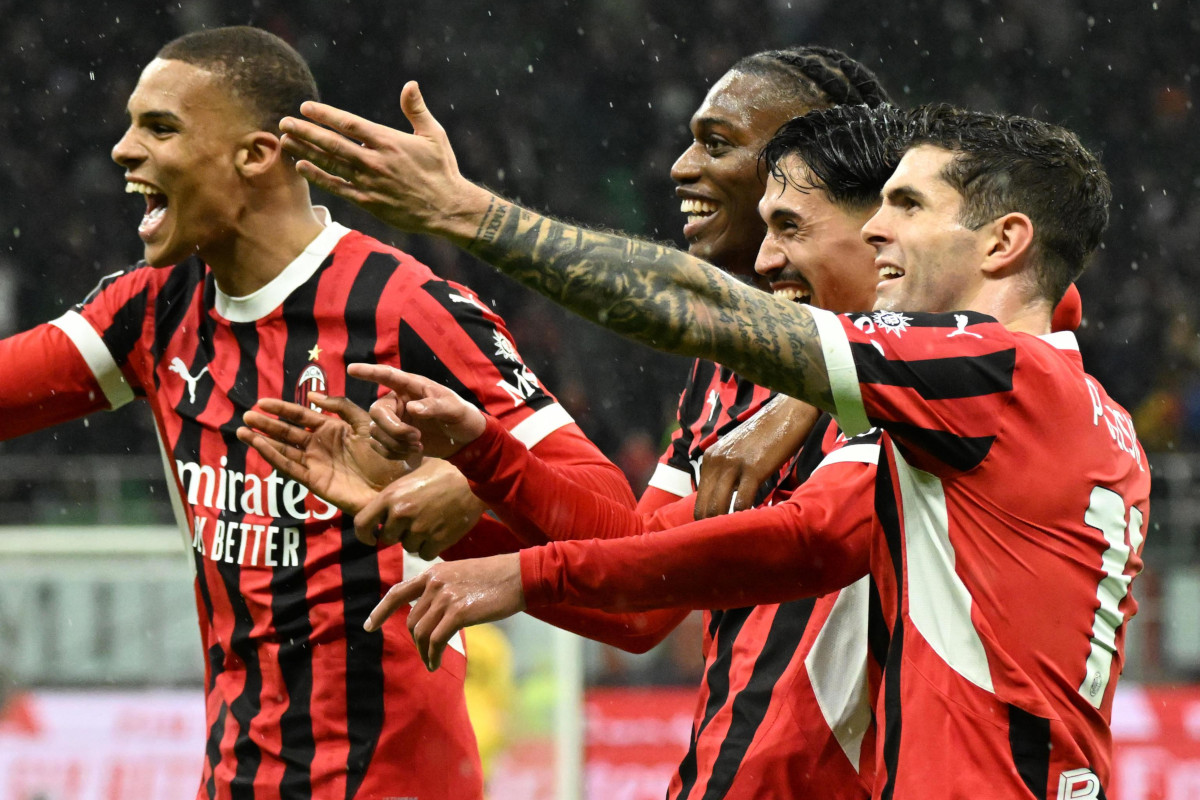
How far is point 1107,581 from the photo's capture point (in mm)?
2146

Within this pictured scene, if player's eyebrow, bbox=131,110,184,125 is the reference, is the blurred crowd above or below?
above

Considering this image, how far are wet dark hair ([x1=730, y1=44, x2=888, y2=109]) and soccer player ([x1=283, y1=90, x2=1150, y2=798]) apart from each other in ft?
3.53

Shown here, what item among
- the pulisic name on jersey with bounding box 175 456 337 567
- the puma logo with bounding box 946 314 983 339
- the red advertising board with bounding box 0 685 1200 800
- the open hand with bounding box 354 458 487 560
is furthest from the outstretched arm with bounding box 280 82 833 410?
the red advertising board with bounding box 0 685 1200 800

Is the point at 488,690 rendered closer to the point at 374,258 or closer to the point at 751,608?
the point at 374,258

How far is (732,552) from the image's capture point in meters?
2.41

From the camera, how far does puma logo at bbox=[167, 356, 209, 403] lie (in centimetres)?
315

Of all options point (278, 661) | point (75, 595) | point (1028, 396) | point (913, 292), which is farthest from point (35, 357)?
point (75, 595)

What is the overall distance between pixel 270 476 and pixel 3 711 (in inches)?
149

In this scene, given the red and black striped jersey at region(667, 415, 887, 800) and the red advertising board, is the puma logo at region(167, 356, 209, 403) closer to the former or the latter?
the red and black striped jersey at region(667, 415, 887, 800)

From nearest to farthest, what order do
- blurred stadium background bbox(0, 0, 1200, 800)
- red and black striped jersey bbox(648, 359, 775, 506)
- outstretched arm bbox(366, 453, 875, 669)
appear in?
outstretched arm bbox(366, 453, 875, 669), red and black striped jersey bbox(648, 359, 775, 506), blurred stadium background bbox(0, 0, 1200, 800)

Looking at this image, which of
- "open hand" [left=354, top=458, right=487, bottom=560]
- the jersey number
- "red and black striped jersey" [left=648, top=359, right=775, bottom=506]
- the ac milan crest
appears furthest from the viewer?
the ac milan crest

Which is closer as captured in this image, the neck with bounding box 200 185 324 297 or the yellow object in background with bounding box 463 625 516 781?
the neck with bounding box 200 185 324 297

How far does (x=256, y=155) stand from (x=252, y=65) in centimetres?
20

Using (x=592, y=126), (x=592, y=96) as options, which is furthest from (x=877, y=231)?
(x=592, y=96)
